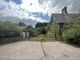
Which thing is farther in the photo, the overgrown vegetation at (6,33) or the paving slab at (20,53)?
the overgrown vegetation at (6,33)

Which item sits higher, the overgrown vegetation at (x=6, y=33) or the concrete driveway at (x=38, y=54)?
the overgrown vegetation at (x=6, y=33)

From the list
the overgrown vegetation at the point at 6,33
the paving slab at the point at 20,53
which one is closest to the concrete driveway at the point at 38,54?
the paving slab at the point at 20,53

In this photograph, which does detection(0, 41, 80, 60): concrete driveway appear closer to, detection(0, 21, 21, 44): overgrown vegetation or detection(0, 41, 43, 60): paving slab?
detection(0, 41, 43, 60): paving slab

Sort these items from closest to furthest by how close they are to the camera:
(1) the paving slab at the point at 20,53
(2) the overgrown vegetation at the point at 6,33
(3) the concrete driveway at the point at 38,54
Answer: (1) the paving slab at the point at 20,53, (3) the concrete driveway at the point at 38,54, (2) the overgrown vegetation at the point at 6,33

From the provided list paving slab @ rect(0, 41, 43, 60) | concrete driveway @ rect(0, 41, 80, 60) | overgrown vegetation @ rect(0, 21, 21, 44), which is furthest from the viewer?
overgrown vegetation @ rect(0, 21, 21, 44)

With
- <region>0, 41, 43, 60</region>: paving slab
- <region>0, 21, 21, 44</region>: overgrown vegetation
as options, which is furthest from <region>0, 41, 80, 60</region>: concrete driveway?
<region>0, 21, 21, 44</region>: overgrown vegetation

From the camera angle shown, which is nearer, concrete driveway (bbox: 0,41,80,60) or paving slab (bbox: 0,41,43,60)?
paving slab (bbox: 0,41,43,60)

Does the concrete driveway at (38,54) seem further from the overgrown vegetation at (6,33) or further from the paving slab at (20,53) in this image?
the overgrown vegetation at (6,33)

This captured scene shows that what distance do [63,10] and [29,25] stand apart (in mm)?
22095

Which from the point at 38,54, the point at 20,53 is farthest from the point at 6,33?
the point at 38,54

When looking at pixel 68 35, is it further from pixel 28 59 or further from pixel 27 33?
pixel 27 33

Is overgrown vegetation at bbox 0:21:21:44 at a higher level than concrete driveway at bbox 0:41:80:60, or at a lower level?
higher

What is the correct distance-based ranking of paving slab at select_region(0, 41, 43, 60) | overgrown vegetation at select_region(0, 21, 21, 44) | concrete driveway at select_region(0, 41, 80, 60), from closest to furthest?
paving slab at select_region(0, 41, 43, 60) < concrete driveway at select_region(0, 41, 80, 60) < overgrown vegetation at select_region(0, 21, 21, 44)

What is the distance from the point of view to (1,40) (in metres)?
17.6
